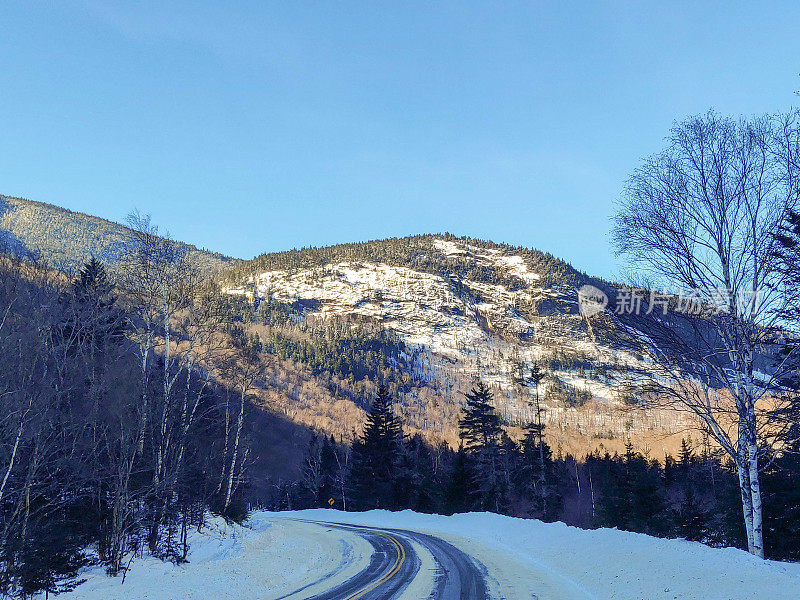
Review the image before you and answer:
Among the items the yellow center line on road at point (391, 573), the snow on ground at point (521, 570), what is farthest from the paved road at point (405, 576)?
Answer: the snow on ground at point (521, 570)

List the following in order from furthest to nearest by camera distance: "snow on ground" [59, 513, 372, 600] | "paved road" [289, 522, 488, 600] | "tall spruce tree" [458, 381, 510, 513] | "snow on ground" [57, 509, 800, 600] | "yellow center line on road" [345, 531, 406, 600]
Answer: "tall spruce tree" [458, 381, 510, 513] → "snow on ground" [59, 513, 372, 600] → "yellow center line on road" [345, 531, 406, 600] → "paved road" [289, 522, 488, 600] → "snow on ground" [57, 509, 800, 600]

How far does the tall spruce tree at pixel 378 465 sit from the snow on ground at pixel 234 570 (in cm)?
2572

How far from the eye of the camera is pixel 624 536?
567 inches

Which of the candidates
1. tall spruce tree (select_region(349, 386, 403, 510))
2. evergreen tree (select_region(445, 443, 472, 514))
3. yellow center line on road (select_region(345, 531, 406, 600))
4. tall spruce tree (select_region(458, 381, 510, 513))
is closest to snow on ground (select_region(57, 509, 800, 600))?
yellow center line on road (select_region(345, 531, 406, 600))

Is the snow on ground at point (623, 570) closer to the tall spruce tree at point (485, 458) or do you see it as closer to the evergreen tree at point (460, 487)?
the tall spruce tree at point (485, 458)

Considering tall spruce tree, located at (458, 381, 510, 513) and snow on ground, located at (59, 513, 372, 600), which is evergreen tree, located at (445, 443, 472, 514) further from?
snow on ground, located at (59, 513, 372, 600)

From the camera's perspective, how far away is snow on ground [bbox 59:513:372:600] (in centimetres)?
1199

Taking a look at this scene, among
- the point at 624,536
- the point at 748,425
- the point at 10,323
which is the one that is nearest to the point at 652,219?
the point at 748,425

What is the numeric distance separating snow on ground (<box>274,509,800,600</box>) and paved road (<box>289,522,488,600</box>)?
0.57 metres

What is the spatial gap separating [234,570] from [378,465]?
34.1 metres

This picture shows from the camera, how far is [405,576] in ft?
43.6

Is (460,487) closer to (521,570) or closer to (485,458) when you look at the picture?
(485,458)

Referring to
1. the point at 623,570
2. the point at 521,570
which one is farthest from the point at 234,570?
the point at 623,570

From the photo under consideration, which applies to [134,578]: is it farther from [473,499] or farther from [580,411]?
[580,411]
